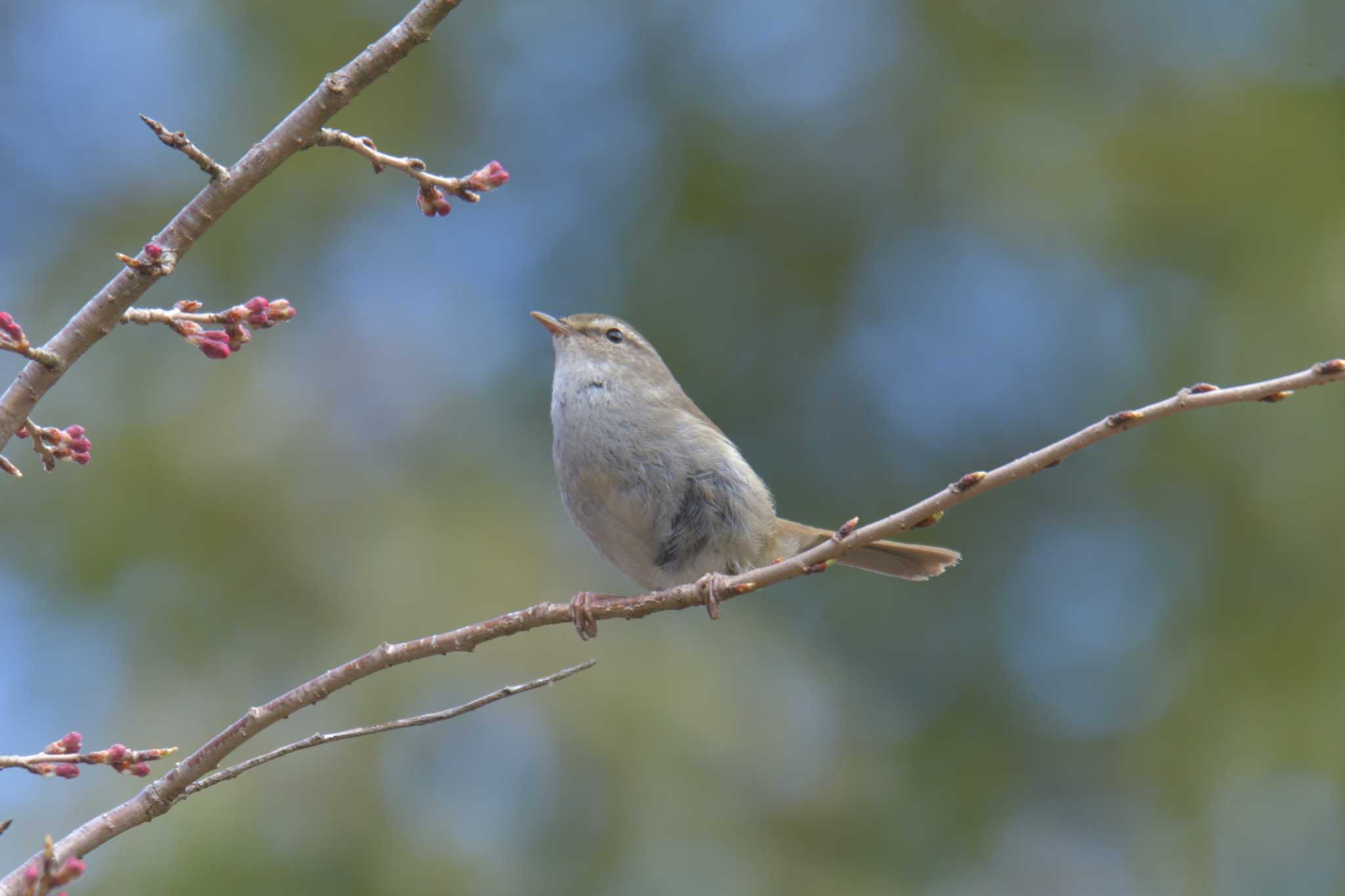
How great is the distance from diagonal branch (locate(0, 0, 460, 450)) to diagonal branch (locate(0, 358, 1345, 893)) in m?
0.64

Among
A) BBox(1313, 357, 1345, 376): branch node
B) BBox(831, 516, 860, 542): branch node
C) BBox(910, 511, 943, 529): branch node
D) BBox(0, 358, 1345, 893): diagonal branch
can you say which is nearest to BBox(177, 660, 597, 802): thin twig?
BBox(0, 358, 1345, 893): diagonal branch

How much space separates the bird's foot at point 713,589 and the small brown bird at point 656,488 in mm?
1382

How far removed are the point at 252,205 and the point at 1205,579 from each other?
8.64 m

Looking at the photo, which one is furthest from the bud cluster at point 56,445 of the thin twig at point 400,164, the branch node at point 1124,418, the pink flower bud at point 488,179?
the branch node at point 1124,418

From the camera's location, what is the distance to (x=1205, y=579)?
10.7 m

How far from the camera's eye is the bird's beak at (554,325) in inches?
→ 215

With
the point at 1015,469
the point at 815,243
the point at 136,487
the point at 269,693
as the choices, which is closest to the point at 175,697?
the point at 269,693

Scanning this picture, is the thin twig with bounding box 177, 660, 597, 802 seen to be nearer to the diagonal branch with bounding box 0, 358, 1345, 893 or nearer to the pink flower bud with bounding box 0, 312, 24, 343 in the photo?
the diagonal branch with bounding box 0, 358, 1345, 893

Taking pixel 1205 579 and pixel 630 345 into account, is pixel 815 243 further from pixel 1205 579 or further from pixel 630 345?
pixel 630 345

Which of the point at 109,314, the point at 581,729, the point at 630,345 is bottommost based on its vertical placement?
the point at 109,314

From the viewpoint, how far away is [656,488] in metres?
4.68

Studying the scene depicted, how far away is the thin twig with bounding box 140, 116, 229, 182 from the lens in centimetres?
220

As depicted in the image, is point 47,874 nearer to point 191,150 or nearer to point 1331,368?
point 191,150

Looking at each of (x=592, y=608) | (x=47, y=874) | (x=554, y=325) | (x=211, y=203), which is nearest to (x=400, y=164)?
(x=211, y=203)
